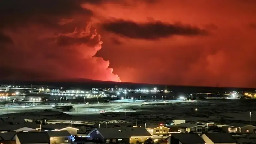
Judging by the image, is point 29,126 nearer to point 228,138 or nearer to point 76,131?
point 76,131

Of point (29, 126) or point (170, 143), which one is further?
point (29, 126)

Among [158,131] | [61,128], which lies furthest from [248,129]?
[61,128]

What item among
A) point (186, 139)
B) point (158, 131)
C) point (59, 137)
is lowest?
point (158, 131)

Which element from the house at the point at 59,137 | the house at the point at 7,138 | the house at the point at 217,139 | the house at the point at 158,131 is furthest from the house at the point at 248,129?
the house at the point at 7,138

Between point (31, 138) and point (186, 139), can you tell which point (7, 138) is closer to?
point (31, 138)

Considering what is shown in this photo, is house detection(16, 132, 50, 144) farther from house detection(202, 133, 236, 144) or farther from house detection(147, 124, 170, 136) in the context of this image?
house detection(147, 124, 170, 136)

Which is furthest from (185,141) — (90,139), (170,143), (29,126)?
(29,126)

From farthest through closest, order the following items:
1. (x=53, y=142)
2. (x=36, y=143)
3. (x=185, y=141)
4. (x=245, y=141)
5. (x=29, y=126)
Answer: (x=29, y=126) < (x=245, y=141) < (x=53, y=142) < (x=185, y=141) < (x=36, y=143)

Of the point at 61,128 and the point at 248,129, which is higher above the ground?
the point at 61,128

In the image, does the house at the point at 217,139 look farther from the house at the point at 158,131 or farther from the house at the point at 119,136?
the house at the point at 158,131
